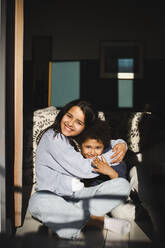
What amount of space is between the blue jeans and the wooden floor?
67 mm

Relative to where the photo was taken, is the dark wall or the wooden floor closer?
the wooden floor

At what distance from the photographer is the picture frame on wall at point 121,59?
4.89m

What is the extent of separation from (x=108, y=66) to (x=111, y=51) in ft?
0.94

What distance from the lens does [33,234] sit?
1765mm

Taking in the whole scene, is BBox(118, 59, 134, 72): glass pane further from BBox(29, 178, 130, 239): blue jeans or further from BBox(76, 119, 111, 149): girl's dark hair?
BBox(29, 178, 130, 239): blue jeans

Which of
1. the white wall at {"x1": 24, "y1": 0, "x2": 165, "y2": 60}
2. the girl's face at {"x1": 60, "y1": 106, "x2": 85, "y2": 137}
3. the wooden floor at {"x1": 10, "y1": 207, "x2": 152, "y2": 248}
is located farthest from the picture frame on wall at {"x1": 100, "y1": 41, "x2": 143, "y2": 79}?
the wooden floor at {"x1": 10, "y1": 207, "x2": 152, "y2": 248}

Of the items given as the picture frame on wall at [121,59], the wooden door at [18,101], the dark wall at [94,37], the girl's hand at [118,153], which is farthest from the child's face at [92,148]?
the picture frame on wall at [121,59]

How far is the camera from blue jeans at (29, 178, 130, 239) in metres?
1.67

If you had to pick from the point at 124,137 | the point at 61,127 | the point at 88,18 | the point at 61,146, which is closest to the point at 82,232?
the point at 61,146

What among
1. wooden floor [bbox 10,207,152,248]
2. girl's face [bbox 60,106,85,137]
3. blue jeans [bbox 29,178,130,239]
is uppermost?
girl's face [bbox 60,106,85,137]

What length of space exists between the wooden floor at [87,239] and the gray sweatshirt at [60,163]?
30cm

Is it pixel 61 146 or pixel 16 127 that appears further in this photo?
pixel 61 146

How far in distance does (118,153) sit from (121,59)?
3.31 metres

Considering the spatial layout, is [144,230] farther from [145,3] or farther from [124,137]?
[145,3]
